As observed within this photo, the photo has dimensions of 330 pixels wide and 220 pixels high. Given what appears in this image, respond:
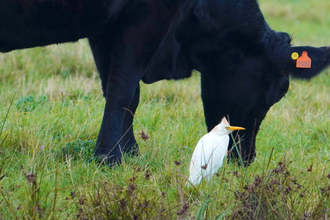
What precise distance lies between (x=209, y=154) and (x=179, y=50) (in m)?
1.23

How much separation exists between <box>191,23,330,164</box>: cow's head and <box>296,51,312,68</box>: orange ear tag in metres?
0.05

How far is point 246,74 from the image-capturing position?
3.56m

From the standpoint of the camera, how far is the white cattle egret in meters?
2.58

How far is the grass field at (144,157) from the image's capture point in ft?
7.04

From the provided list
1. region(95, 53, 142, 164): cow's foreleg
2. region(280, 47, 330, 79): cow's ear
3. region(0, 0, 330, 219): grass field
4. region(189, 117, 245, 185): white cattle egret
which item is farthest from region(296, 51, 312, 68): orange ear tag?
region(95, 53, 142, 164): cow's foreleg

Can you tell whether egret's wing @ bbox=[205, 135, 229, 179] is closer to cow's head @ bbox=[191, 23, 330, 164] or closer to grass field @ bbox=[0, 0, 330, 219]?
grass field @ bbox=[0, 0, 330, 219]

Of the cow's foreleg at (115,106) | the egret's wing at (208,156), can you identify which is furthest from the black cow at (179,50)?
the egret's wing at (208,156)

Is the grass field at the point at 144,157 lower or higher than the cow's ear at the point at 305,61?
lower

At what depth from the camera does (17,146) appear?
3160 mm

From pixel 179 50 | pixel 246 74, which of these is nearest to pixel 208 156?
pixel 246 74

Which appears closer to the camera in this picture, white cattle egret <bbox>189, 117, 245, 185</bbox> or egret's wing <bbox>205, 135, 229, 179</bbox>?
white cattle egret <bbox>189, 117, 245, 185</bbox>

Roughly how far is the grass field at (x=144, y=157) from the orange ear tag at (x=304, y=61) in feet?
2.21

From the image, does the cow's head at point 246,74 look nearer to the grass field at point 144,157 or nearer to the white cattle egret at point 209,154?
the grass field at point 144,157

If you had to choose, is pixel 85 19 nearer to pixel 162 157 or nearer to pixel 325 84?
pixel 162 157
